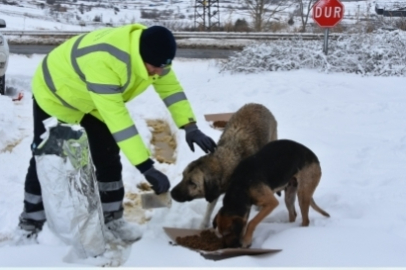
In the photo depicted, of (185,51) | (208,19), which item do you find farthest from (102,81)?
(208,19)

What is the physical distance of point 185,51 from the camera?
16.7 m

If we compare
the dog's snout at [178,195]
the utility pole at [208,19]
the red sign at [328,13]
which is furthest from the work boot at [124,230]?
the utility pole at [208,19]

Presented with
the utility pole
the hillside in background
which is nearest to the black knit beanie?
the hillside in background

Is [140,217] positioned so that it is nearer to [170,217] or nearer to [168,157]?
[170,217]

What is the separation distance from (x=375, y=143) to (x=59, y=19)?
80.8ft

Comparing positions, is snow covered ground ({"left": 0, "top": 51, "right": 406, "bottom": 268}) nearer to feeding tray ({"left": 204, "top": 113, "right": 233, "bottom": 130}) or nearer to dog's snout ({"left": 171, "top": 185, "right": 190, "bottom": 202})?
feeding tray ({"left": 204, "top": 113, "right": 233, "bottom": 130})

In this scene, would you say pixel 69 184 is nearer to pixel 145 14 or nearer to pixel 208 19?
pixel 208 19

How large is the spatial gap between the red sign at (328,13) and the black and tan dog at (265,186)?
7.22m

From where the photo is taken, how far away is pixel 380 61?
11266 mm

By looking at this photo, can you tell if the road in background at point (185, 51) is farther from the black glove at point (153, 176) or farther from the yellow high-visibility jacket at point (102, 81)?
the black glove at point (153, 176)

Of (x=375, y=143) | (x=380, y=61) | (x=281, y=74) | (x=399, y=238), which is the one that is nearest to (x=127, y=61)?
(x=399, y=238)

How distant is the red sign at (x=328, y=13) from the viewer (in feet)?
35.7

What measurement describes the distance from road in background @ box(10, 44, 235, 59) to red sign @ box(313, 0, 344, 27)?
4.79 metres

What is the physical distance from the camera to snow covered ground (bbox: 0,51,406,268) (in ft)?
11.7
